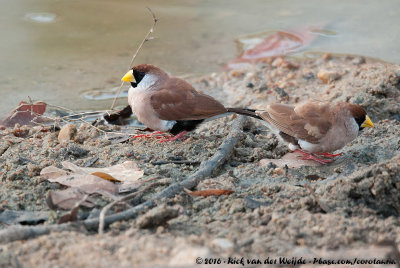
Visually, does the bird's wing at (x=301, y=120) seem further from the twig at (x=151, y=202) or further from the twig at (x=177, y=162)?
the twig at (x=177, y=162)

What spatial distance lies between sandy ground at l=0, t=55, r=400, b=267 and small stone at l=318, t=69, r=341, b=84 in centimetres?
78

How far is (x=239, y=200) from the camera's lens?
11.9 feet

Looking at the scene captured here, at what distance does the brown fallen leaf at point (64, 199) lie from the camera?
3520 millimetres

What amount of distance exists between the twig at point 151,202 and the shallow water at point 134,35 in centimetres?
276

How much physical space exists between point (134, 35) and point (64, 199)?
19.3ft

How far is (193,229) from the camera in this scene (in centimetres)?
325

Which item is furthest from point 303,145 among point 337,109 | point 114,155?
point 114,155

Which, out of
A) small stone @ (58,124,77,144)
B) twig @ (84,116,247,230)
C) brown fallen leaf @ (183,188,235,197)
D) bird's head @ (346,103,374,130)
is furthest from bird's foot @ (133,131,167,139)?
bird's head @ (346,103,374,130)

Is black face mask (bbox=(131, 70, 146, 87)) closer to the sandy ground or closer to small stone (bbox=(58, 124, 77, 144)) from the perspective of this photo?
the sandy ground

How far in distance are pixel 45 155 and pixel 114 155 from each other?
0.61m

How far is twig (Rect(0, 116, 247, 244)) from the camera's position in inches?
120

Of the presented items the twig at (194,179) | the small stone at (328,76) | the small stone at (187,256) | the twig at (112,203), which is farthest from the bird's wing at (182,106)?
the small stone at (187,256)

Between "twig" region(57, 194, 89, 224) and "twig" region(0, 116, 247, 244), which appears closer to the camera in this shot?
"twig" region(0, 116, 247, 244)

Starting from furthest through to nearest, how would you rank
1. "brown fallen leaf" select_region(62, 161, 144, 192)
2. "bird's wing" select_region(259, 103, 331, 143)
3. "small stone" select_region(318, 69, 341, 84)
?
"small stone" select_region(318, 69, 341, 84), "bird's wing" select_region(259, 103, 331, 143), "brown fallen leaf" select_region(62, 161, 144, 192)
